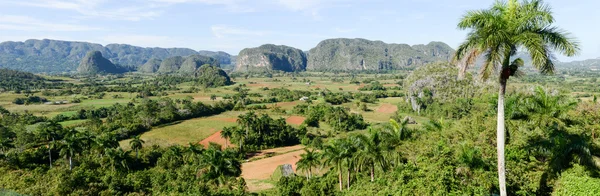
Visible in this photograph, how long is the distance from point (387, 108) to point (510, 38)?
89434 millimetres

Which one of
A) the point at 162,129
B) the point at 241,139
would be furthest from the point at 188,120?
the point at 241,139

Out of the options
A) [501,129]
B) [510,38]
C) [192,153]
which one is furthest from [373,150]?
[192,153]

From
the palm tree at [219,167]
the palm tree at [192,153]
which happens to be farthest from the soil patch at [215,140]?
the palm tree at [219,167]

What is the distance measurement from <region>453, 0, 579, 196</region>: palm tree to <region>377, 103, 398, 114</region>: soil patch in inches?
3274

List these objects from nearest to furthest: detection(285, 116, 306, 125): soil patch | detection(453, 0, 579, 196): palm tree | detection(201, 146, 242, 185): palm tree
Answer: detection(453, 0, 579, 196): palm tree
detection(201, 146, 242, 185): palm tree
detection(285, 116, 306, 125): soil patch

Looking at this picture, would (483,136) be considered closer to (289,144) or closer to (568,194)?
(568,194)

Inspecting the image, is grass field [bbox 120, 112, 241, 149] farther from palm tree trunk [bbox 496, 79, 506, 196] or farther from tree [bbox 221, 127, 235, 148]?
palm tree trunk [bbox 496, 79, 506, 196]

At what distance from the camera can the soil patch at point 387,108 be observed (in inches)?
3684

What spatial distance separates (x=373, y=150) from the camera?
25.8 m

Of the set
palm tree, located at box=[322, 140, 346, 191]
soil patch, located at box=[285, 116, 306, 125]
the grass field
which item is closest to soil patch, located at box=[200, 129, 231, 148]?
the grass field

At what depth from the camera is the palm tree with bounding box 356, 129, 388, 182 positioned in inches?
1000

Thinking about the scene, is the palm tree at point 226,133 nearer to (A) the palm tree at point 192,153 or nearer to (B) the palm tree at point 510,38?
(A) the palm tree at point 192,153

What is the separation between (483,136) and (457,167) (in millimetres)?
7071

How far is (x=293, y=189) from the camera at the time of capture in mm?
30453
